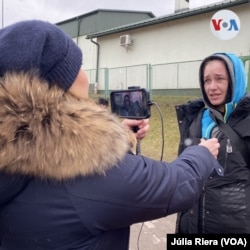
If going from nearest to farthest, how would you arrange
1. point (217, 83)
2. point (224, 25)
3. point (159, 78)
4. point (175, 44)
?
point (217, 83)
point (224, 25)
point (159, 78)
point (175, 44)

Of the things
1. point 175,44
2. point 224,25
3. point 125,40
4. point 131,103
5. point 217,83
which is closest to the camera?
point 131,103

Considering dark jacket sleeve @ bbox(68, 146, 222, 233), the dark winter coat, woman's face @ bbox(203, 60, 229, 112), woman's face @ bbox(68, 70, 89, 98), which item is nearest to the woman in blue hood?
woman's face @ bbox(203, 60, 229, 112)

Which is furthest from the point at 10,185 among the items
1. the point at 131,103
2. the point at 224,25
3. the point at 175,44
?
the point at 175,44

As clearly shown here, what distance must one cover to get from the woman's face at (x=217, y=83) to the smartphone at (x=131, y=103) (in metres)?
0.88

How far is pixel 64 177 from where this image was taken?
99cm

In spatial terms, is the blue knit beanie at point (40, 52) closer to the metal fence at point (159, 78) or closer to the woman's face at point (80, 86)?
the woman's face at point (80, 86)

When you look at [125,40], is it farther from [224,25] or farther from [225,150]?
[225,150]

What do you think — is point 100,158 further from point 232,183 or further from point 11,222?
point 232,183

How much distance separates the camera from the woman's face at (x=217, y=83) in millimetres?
2248

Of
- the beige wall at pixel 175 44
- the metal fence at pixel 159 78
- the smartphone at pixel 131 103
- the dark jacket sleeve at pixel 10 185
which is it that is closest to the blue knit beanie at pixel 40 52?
the dark jacket sleeve at pixel 10 185

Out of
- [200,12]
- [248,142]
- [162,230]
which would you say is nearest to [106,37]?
[200,12]

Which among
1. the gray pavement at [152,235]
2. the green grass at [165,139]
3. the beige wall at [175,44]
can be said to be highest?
the beige wall at [175,44]

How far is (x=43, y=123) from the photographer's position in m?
1.00

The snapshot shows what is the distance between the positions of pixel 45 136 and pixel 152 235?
8.97 feet
